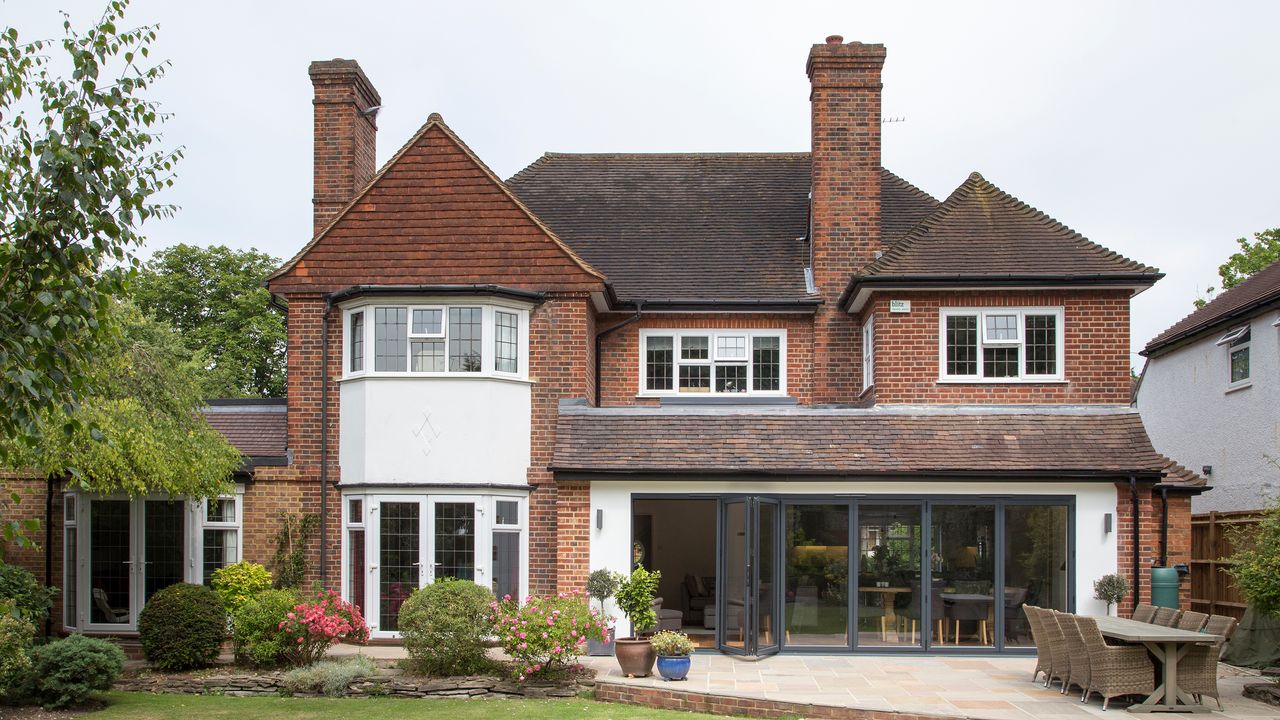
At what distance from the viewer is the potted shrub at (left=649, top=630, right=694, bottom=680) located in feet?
45.9

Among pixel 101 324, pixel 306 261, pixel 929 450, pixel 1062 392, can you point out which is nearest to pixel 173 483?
pixel 306 261

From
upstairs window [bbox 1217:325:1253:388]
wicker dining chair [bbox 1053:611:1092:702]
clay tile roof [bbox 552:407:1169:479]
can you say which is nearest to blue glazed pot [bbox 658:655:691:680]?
clay tile roof [bbox 552:407:1169:479]

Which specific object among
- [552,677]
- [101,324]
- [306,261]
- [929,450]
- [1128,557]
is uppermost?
[306,261]

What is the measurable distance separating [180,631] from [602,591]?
5.32m

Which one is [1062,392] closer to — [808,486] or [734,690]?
[808,486]

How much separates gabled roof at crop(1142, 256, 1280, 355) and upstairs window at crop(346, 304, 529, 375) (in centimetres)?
1175

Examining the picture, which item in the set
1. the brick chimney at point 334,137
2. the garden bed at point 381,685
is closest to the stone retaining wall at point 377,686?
the garden bed at point 381,685

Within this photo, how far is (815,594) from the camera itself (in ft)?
53.9

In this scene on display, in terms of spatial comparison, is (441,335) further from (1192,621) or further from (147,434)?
(1192,621)

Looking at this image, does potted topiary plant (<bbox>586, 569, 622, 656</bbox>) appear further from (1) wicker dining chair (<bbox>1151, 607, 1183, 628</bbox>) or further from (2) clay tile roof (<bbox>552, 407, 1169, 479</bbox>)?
(1) wicker dining chair (<bbox>1151, 607, 1183, 628</bbox>)

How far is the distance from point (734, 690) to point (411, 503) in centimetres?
582

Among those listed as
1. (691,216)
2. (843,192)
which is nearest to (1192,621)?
(843,192)

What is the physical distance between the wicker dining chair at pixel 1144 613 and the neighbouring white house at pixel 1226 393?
408 cm

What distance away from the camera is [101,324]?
7250 mm
